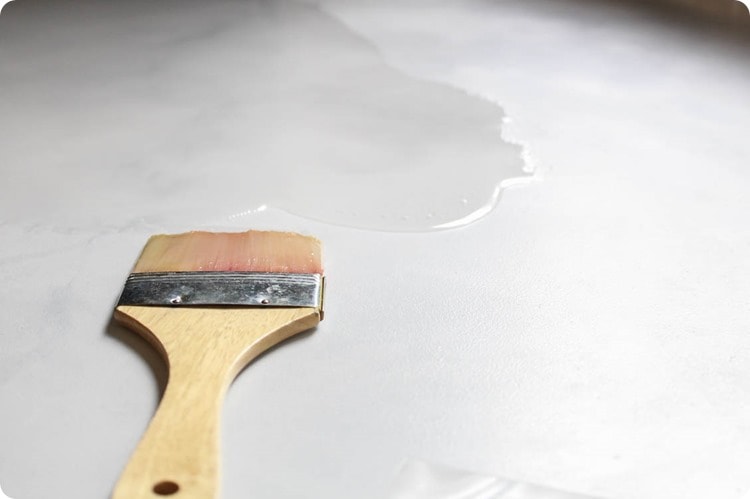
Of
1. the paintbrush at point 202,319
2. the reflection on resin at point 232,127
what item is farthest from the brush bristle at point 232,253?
the reflection on resin at point 232,127

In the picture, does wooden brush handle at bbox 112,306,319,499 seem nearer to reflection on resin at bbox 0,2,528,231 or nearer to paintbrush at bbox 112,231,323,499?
paintbrush at bbox 112,231,323,499

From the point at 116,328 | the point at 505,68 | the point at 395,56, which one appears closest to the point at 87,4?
the point at 395,56

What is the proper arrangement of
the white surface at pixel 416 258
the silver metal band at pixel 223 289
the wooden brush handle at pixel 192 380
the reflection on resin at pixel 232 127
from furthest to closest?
the reflection on resin at pixel 232 127
the silver metal band at pixel 223 289
the white surface at pixel 416 258
the wooden brush handle at pixel 192 380

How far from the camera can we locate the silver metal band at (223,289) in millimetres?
1141

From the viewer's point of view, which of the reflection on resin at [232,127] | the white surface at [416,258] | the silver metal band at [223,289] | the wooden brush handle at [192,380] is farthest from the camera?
the reflection on resin at [232,127]

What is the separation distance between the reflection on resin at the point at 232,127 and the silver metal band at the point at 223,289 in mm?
250

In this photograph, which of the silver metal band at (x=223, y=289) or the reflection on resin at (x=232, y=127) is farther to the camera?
the reflection on resin at (x=232, y=127)

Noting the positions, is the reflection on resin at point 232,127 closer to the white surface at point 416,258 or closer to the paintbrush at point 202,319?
the white surface at point 416,258

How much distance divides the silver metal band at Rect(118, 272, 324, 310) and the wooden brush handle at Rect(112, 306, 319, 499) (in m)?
0.01

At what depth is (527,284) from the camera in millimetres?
1271

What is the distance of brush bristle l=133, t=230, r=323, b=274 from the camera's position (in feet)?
3.95

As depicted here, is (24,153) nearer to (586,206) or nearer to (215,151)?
(215,151)

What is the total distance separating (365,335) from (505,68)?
A: 103 cm

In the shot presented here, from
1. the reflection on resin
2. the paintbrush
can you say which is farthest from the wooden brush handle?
the reflection on resin
